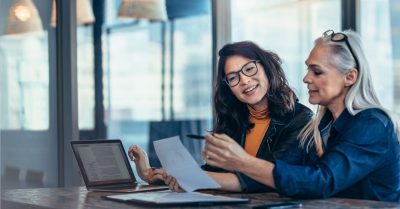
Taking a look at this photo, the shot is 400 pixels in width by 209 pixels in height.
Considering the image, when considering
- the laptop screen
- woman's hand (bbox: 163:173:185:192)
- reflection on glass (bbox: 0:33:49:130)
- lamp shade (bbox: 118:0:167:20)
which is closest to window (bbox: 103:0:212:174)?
lamp shade (bbox: 118:0:167:20)

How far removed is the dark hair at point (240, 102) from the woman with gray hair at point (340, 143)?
1.34 feet

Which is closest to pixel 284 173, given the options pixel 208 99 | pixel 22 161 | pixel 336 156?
pixel 336 156

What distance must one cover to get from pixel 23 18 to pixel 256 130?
96.1 inches

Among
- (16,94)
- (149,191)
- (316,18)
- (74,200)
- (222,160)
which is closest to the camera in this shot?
(222,160)

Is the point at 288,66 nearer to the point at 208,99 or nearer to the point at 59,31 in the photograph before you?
the point at 208,99

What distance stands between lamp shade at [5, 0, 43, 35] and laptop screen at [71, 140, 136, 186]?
2176mm

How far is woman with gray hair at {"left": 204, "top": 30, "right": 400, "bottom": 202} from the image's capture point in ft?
7.57

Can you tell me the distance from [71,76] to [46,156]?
0.57 meters

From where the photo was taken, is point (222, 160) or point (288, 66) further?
point (288, 66)

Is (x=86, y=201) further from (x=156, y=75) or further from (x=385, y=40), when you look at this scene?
(x=156, y=75)

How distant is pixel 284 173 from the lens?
230 centimetres

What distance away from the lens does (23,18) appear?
193 inches

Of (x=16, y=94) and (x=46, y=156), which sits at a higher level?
(x=16, y=94)

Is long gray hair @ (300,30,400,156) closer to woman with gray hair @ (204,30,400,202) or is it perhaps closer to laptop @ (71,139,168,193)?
woman with gray hair @ (204,30,400,202)
